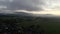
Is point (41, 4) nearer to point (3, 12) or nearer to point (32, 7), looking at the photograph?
point (32, 7)

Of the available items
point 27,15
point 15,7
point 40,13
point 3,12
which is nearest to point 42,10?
point 40,13

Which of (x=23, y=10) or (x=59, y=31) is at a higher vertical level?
(x=23, y=10)

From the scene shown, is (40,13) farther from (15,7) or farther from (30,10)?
(15,7)

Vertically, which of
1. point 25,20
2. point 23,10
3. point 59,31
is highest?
point 23,10

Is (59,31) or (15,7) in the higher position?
(15,7)

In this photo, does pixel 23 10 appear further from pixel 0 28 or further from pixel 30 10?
pixel 0 28

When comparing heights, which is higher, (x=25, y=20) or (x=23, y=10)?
(x=23, y=10)

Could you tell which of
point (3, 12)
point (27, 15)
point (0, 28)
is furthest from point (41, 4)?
point (0, 28)

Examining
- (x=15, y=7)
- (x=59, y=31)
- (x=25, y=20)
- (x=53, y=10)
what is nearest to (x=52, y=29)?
(x=59, y=31)
